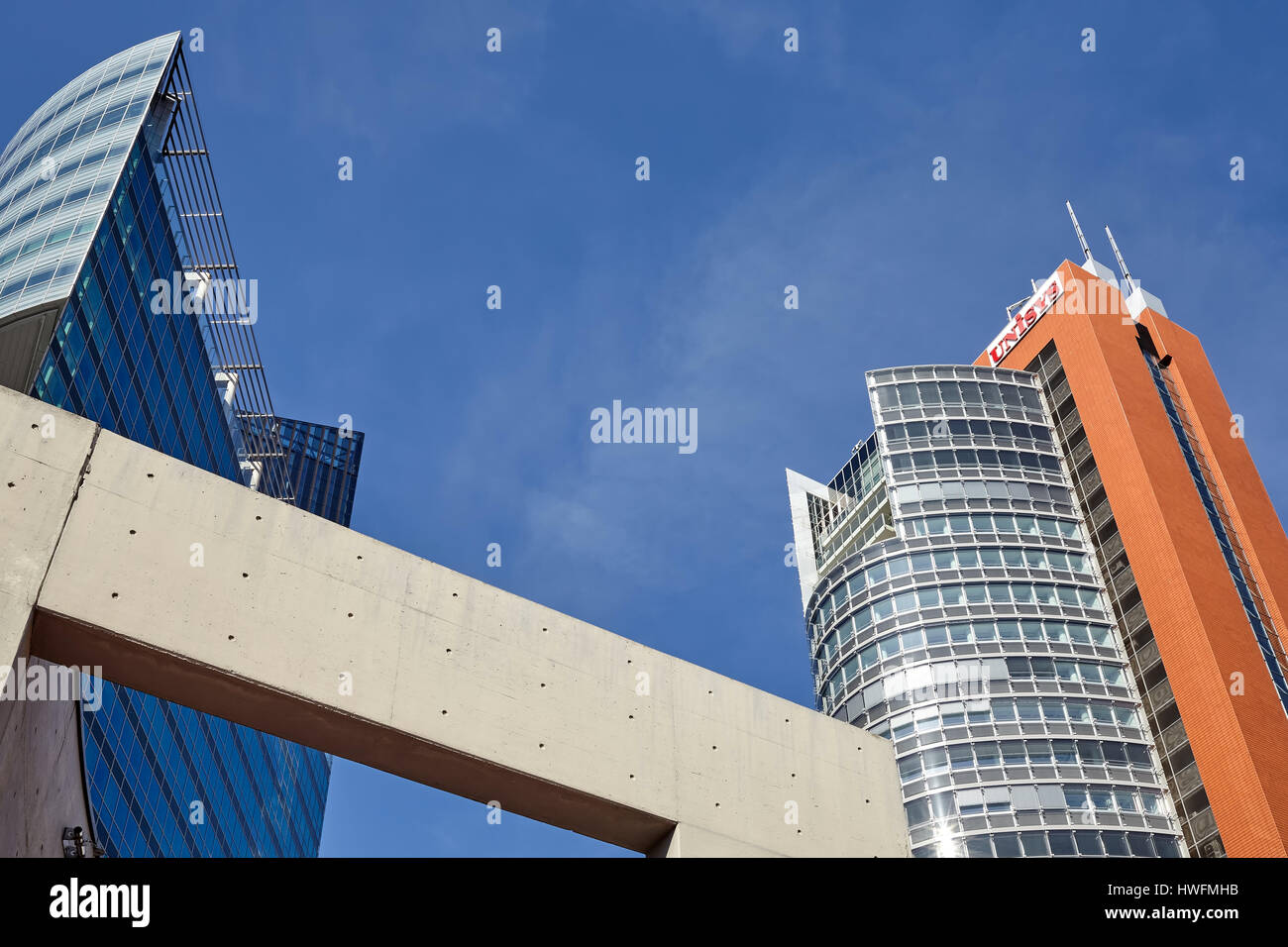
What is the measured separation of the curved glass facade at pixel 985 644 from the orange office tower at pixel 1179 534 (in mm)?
1124

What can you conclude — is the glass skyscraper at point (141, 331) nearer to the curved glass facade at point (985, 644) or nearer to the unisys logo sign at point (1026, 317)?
the curved glass facade at point (985, 644)

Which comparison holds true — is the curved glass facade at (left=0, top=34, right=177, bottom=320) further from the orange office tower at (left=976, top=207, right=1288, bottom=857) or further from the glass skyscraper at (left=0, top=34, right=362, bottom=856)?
the orange office tower at (left=976, top=207, right=1288, bottom=857)

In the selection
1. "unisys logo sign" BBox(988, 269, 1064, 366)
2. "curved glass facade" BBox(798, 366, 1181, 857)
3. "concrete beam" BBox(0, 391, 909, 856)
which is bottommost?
"concrete beam" BBox(0, 391, 909, 856)

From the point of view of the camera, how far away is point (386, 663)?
336 inches

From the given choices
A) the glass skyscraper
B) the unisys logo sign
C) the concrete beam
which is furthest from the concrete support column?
the unisys logo sign

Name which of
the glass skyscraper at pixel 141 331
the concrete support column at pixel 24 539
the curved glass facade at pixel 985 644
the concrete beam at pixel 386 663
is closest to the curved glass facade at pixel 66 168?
the glass skyscraper at pixel 141 331

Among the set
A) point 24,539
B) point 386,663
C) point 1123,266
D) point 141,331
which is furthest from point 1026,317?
point 24,539

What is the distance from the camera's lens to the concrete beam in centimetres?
799

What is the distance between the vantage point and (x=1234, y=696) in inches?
1483

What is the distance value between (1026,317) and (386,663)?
52.2 m

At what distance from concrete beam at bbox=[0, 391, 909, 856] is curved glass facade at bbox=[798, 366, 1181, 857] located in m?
28.1

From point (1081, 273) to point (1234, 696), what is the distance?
82.0 ft
